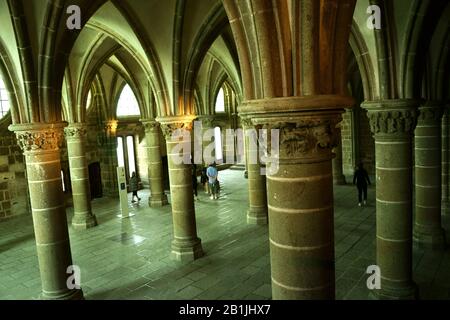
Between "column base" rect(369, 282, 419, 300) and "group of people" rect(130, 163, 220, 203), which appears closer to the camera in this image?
"column base" rect(369, 282, 419, 300)

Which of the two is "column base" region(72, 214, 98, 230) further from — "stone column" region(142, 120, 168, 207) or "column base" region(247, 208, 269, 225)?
"column base" region(247, 208, 269, 225)

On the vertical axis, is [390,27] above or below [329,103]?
above

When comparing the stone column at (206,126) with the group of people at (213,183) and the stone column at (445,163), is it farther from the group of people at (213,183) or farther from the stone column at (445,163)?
the stone column at (445,163)

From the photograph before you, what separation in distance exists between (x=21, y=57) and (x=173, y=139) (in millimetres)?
2958

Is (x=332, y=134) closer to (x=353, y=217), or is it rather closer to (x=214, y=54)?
(x=353, y=217)

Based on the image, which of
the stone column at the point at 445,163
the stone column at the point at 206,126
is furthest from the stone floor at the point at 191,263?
the stone column at the point at 206,126

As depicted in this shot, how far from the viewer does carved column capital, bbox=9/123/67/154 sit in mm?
5250

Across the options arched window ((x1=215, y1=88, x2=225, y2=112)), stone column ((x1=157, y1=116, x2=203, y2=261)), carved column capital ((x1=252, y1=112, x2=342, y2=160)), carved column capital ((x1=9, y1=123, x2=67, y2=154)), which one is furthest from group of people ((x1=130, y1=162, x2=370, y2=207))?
arched window ((x1=215, y1=88, x2=225, y2=112))

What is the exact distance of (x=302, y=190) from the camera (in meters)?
2.88

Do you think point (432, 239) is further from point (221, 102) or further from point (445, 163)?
point (221, 102)

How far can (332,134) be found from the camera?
282cm

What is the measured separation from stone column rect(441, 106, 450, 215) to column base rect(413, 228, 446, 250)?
9.42 feet

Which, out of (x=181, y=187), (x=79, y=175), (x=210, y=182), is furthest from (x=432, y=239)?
(x=79, y=175)

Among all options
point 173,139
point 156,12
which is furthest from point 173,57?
point 173,139
